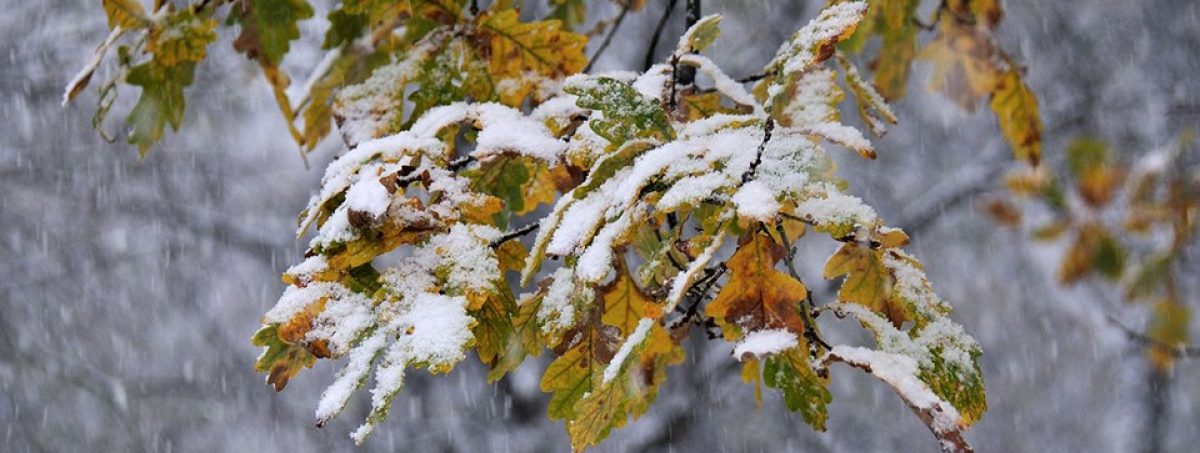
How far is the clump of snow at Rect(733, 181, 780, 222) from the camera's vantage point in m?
0.79

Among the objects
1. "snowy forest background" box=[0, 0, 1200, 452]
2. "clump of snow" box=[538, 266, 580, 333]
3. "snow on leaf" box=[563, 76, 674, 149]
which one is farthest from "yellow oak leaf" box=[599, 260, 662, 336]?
"snowy forest background" box=[0, 0, 1200, 452]

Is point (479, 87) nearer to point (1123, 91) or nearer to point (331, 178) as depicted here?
point (331, 178)

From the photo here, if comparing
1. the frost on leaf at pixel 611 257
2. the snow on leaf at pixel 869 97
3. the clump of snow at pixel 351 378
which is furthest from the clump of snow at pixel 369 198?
the snow on leaf at pixel 869 97

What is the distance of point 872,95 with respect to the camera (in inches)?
52.2

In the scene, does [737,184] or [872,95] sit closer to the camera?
[737,184]

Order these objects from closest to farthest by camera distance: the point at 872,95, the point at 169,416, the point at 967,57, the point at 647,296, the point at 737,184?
the point at 737,184, the point at 647,296, the point at 872,95, the point at 967,57, the point at 169,416

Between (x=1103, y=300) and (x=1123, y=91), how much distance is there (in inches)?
63.1

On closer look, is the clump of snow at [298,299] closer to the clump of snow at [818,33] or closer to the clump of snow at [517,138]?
the clump of snow at [517,138]

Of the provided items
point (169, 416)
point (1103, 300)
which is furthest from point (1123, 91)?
point (169, 416)

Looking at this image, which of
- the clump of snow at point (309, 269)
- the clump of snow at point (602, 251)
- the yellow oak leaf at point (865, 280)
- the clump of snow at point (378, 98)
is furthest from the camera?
the clump of snow at point (378, 98)

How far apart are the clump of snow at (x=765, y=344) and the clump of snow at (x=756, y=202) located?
0.12m

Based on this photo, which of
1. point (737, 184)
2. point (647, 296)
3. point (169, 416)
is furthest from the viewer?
point (169, 416)

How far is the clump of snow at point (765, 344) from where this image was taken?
83 cm

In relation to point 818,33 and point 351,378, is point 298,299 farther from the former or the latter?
point 818,33
